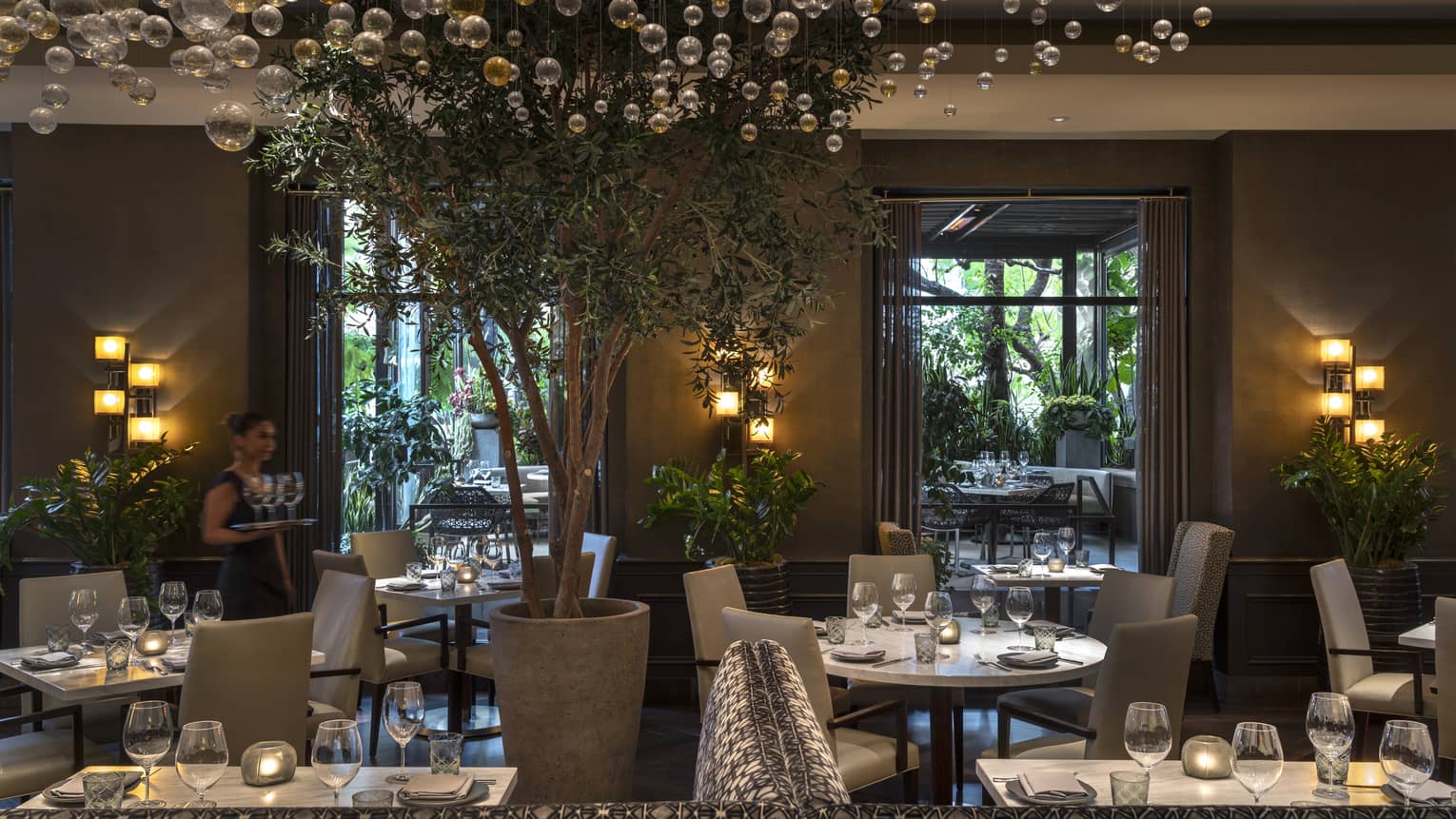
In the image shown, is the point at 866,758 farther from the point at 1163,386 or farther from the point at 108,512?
the point at 108,512

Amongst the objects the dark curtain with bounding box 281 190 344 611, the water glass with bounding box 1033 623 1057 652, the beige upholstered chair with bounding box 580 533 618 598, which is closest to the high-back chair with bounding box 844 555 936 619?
the water glass with bounding box 1033 623 1057 652

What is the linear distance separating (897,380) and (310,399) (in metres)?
3.78

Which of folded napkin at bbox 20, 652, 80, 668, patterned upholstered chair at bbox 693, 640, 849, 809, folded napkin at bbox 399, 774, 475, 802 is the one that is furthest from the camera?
folded napkin at bbox 20, 652, 80, 668

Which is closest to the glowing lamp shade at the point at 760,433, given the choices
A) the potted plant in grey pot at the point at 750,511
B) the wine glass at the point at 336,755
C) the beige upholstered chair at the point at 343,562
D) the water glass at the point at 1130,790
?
the potted plant in grey pot at the point at 750,511

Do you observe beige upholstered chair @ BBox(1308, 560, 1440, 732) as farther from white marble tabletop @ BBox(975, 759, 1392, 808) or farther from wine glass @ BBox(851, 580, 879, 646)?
white marble tabletop @ BBox(975, 759, 1392, 808)

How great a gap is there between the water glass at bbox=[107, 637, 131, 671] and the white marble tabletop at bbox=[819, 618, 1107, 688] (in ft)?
8.31

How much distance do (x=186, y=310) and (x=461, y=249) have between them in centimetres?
445

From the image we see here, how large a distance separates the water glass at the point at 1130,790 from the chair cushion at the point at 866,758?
5.40 ft

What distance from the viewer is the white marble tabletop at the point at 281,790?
2734 millimetres

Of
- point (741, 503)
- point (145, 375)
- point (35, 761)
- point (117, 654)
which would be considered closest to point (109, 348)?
point (145, 375)

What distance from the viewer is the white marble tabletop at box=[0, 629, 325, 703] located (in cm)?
408

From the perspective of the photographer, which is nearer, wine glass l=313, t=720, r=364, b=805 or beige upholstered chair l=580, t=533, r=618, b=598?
wine glass l=313, t=720, r=364, b=805

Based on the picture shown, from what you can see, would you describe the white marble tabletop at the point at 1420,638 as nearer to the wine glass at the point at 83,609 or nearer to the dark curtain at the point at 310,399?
the wine glass at the point at 83,609

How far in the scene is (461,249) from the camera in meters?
3.66
